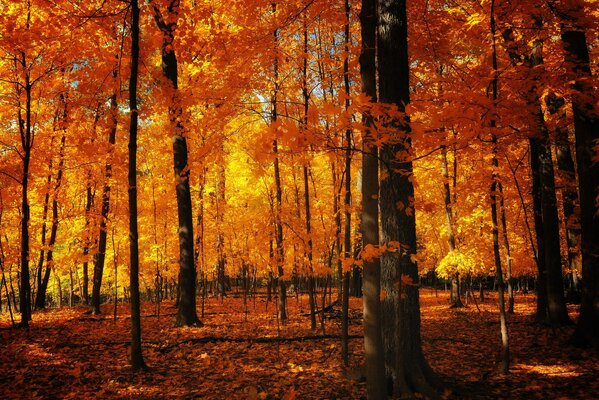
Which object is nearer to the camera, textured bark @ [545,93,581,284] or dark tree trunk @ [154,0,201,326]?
textured bark @ [545,93,581,284]

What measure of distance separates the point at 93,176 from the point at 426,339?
12949 mm

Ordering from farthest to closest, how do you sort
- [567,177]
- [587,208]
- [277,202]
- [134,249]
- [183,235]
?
[277,202], [183,235], [567,177], [587,208], [134,249]

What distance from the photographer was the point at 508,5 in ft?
21.9

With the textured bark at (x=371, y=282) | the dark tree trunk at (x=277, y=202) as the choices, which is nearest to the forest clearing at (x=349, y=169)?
the textured bark at (x=371, y=282)

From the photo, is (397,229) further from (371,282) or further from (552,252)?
(552,252)

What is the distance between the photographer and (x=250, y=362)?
7.74 meters

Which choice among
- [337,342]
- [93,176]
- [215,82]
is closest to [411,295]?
[337,342]

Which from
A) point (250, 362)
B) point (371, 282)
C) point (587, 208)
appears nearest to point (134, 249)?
point (250, 362)

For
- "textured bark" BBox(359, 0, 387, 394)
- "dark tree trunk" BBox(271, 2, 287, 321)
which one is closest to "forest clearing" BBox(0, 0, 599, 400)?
"textured bark" BBox(359, 0, 387, 394)

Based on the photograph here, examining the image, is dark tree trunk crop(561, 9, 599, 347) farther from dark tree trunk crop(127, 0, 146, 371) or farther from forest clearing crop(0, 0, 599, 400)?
dark tree trunk crop(127, 0, 146, 371)

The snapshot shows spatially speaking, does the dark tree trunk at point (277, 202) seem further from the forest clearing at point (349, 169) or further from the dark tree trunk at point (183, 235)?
the dark tree trunk at point (183, 235)

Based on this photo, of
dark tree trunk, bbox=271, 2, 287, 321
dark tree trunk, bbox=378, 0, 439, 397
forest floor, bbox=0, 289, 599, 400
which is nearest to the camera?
dark tree trunk, bbox=378, 0, 439, 397

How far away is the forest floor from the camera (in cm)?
582

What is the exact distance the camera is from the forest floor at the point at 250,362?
19.1 feet
